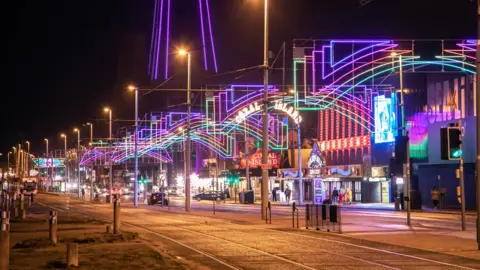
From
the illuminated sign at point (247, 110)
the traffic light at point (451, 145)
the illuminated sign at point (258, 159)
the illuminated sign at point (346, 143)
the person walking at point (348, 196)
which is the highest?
the illuminated sign at point (247, 110)

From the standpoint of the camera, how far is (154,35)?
86.1 meters

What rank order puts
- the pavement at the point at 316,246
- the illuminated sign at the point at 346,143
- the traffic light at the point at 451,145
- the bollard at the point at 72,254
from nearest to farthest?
the bollard at the point at 72,254
the pavement at the point at 316,246
the traffic light at the point at 451,145
the illuminated sign at the point at 346,143

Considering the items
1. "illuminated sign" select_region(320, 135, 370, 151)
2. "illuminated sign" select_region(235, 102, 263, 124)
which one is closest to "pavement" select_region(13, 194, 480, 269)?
"illuminated sign" select_region(320, 135, 370, 151)

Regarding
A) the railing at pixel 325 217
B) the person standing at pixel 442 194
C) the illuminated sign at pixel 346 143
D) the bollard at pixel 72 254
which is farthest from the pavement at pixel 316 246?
the illuminated sign at pixel 346 143

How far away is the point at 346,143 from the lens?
64.6m

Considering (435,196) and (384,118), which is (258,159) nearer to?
(384,118)

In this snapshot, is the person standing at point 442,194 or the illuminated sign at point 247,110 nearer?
the person standing at point 442,194

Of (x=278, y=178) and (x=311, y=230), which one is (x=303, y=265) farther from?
(x=278, y=178)

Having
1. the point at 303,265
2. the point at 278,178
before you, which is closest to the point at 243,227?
the point at 303,265

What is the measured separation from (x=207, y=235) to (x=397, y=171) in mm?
30153

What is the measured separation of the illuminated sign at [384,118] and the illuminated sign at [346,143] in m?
4.22

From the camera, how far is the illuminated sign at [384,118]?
53.2 m

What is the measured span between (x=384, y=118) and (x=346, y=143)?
1047 cm

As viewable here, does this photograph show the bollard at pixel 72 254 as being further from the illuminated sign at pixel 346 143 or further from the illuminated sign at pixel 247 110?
the illuminated sign at pixel 247 110
